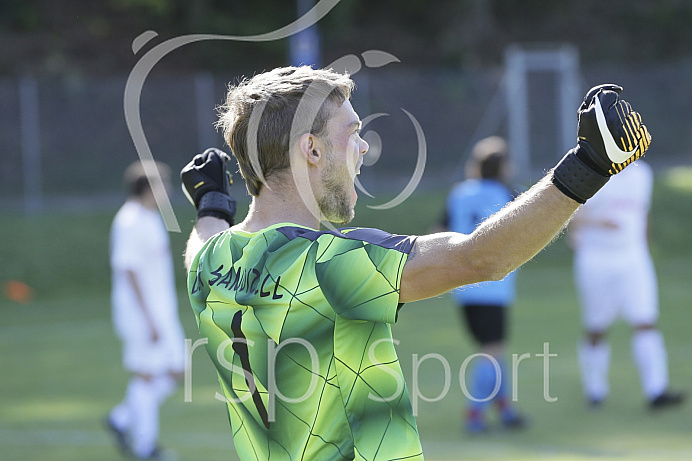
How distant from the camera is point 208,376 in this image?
10.1 meters

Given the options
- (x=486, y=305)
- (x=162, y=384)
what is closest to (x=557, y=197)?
(x=486, y=305)

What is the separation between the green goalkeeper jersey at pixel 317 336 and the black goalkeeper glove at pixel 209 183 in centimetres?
78

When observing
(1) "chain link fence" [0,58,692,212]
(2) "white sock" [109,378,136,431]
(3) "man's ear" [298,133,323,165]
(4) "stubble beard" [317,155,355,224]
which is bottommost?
(1) "chain link fence" [0,58,692,212]

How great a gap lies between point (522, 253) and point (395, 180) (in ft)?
60.8

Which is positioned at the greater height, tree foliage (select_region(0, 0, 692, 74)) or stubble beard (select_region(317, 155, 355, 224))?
stubble beard (select_region(317, 155, 355, 224))

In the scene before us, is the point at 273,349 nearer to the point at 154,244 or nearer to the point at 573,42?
the point at 154,244

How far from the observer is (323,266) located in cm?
252

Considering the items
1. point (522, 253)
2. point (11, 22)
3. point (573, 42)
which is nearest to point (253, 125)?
point (522, 253)

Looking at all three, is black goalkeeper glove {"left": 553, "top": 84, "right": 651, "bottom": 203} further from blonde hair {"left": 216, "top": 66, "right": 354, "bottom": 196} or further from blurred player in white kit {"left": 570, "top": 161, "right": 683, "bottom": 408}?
blurred player in white kit {"left": 570, "top": 161, "right": 683, "bottom": 408}

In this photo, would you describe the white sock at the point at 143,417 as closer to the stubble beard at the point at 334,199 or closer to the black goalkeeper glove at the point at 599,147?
the stubble beard at the point at 334,199

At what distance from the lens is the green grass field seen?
290 inches

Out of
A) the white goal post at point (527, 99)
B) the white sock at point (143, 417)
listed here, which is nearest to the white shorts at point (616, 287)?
the white sock at point (143, 417)

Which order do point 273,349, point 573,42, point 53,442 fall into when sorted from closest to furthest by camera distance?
point 273,349
point 53,442
point 573,42

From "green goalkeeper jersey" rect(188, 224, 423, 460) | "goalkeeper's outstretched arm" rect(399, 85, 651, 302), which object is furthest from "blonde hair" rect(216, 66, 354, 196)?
"goalkeeper's outstretched arm" rect(399, 85, 651, 302)
